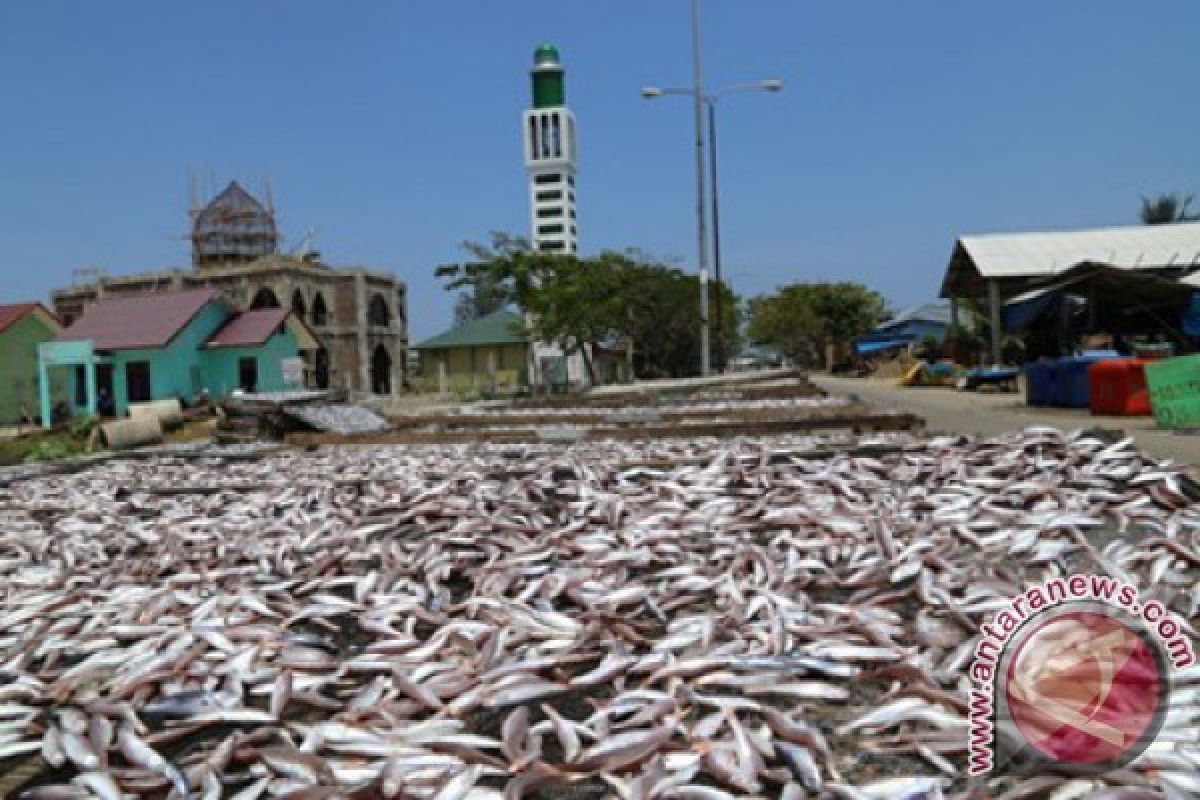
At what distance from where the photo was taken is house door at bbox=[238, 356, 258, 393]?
2947cm

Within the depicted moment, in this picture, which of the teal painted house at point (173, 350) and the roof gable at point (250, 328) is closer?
the teal painted house at point (173, 350)

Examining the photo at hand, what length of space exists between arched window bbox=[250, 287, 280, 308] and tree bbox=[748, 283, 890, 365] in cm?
2773

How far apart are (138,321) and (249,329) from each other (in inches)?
139

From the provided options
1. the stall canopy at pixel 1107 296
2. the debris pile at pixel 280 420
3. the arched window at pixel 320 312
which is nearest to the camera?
the debris pile at pixel 280 420

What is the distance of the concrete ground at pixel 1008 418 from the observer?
28.1 ft

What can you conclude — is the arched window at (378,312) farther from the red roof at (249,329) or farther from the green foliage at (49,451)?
the green foliage at (49,451)

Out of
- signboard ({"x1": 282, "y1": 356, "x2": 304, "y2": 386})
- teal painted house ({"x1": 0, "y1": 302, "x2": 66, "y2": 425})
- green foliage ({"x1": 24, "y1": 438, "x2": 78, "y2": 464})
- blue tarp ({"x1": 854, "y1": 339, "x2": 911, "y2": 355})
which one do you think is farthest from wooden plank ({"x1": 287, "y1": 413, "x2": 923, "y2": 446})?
→ blue tarp ({"x1": 854, "y1": 339, "x2": 911, "y2": 355})

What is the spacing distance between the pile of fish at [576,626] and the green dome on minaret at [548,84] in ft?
248

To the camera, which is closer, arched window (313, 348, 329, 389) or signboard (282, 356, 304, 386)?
signboard (282, 356, 304, 386)

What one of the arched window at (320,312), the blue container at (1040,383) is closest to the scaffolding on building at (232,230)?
the arched window at (320,312)

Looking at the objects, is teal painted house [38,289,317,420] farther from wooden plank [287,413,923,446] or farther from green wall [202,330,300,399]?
wooden plank [287,413,923,446]

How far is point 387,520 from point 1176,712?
412 centimetres

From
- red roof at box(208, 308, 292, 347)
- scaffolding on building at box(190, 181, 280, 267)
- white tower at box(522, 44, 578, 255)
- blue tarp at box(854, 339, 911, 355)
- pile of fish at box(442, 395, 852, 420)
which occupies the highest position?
white tower at box(522, 44, 578, 255)

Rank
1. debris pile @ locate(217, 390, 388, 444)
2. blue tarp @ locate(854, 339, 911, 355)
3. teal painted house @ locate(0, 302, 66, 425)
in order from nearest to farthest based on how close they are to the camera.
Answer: debris pile @ locate(217, 390, 388, 444) < teal painted house @ locate(0, 302, 66, 425) < blue tarp @ locate(854, 339, 911, 355)
